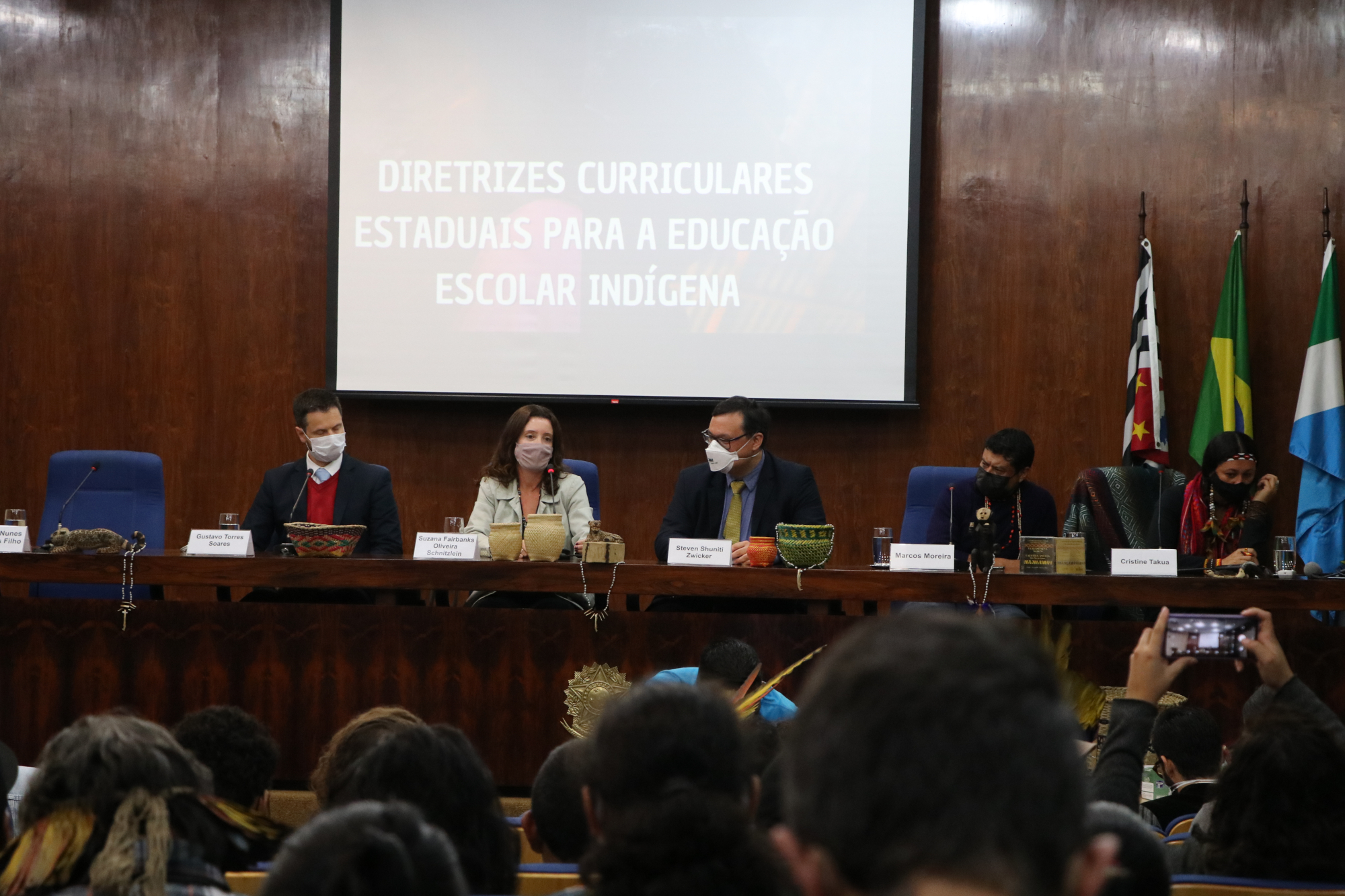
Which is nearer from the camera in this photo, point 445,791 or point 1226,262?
point 445,791

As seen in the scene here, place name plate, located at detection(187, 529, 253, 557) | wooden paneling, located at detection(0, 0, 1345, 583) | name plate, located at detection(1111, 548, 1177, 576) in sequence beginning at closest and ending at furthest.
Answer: name plate, located at detection(1111, 548, 1177, 576) < name plate, located at detection(187, 529, 253, 557) < wooden paneling, located at detection(0, 0, 1345, 583)

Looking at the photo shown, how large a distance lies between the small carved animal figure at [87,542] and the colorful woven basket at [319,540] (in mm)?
444

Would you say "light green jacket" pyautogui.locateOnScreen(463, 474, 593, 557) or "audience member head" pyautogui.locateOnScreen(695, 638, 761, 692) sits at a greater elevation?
"light green jacket" pyautogui.locateOnScreen(463, 474, 593, 557)

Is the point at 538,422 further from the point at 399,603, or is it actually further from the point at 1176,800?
the point at 1176,800

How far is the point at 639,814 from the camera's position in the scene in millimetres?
1127

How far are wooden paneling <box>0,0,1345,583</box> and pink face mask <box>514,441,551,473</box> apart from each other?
124 cm

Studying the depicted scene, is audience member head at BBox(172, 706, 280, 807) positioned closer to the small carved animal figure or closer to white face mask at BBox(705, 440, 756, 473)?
the small carved animal figure

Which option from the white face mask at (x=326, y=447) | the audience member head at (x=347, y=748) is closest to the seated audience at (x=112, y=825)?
the audience member head at (x=347, y=748)

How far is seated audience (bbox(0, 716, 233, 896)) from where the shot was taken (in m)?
1.23

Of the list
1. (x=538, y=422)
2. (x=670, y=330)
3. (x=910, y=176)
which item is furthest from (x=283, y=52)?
(x=910, y=176)

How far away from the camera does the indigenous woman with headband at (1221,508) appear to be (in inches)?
158

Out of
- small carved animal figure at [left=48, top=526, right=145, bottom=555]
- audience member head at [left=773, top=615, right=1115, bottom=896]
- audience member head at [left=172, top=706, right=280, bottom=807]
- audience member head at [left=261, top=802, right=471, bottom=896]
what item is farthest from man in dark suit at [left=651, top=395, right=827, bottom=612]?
audience member head at [left=773, top=615, right=1115, bottom=896]

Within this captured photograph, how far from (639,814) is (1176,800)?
1485mm

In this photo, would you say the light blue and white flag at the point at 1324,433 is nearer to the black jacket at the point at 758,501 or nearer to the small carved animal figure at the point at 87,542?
the black jacket at the point at 758,501
